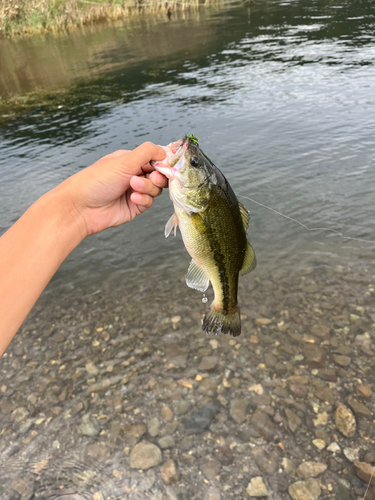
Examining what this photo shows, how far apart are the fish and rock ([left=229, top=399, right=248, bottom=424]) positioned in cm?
120

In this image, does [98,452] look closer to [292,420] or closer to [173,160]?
[292,420]

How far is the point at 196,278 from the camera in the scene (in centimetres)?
314

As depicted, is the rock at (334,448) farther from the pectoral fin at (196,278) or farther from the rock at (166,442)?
the pectoral fin at (196,278)

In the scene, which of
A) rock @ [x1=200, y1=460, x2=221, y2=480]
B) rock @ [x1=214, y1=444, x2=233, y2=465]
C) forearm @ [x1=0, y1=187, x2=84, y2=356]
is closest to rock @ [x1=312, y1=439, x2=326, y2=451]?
rock @ [x1=214, y1=444, x2=233, y2=465]

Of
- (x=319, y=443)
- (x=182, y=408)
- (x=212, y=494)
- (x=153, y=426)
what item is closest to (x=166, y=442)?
(x=153, y=426)

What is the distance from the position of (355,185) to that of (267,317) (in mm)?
3879

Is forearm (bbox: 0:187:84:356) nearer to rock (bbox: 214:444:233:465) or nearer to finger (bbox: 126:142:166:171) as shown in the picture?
finger (bbox: 126:142:166:171)

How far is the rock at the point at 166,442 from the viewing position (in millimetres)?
3555

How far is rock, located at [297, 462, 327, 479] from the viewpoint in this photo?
3246 millimetres

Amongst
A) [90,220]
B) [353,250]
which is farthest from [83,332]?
[353,250]

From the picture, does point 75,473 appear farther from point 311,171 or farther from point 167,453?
point 311,171

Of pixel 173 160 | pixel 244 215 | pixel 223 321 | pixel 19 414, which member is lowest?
pixel 19 414

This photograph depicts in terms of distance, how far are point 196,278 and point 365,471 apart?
88.7 inches

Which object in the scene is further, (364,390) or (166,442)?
(364,390)
